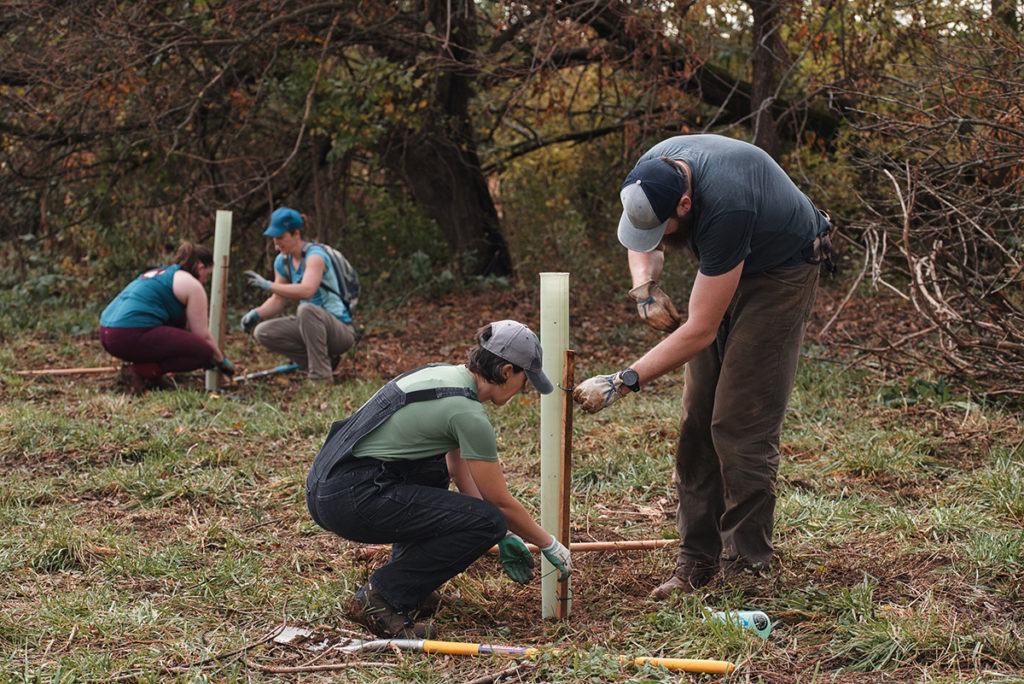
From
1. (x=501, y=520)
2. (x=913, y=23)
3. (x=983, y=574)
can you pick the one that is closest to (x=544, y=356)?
(x=501, y=520)

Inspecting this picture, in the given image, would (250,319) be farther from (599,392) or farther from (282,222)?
(599,392)

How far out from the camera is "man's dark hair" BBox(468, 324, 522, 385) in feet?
10.1

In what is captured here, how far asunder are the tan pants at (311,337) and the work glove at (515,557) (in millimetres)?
3769

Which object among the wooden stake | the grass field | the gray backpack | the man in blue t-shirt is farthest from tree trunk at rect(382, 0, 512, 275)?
the wooden stake

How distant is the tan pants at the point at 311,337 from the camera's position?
680cm

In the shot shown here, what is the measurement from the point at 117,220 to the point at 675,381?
22.2 feet

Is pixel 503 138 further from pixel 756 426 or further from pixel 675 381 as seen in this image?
pixel 756 426

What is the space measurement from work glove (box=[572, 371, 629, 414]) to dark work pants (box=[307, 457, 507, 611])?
0.49 m

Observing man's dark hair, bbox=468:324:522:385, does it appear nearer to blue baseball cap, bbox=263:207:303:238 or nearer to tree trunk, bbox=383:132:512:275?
blue baseball cap, bbox=263:207:303:238

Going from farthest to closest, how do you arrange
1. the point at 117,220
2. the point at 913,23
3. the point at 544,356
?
the point at 117,220 < the point at 913,23 < the point at 544,356

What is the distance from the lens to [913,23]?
262 inches

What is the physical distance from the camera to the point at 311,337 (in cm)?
681

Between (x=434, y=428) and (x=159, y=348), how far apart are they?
160 inches

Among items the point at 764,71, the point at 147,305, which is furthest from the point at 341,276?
the point at 764,71
